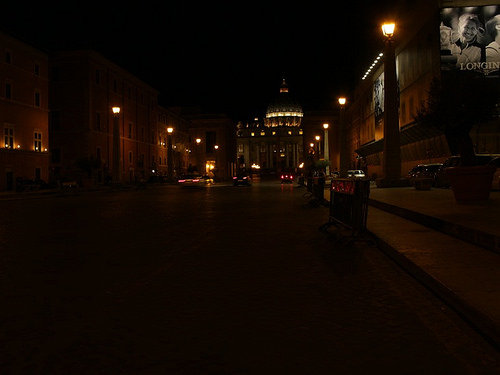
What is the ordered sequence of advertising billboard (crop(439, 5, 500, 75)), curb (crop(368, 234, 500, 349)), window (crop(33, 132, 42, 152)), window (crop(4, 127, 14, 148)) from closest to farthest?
1. curb (crop(368, 234, 500, 349))
2. advertising billboard (crop(439, 5, 500, 75))
3. window (crop(4, 127, 14, 148))
4. window (crop(33, 132, 42, 152))

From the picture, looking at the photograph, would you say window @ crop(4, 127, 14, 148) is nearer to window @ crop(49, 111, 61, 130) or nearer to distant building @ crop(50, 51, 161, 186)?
distant building @ crop(50, 51, 161, 186)

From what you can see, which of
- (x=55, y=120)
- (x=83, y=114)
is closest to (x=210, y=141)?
(x=55, y=120)

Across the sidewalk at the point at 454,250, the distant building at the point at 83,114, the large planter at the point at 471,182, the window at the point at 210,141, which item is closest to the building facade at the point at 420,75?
the large planter at the point at 471,182

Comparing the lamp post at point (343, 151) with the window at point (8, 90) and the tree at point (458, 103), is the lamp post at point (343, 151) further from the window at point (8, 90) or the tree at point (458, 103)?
the window at point (8, 90)

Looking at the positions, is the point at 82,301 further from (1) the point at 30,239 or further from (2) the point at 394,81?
(2) the point at 394,81

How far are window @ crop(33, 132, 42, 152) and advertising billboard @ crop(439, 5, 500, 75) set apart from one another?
118 feet

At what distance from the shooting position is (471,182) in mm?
16328

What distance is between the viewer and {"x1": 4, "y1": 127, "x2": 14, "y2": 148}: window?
46.6 meters

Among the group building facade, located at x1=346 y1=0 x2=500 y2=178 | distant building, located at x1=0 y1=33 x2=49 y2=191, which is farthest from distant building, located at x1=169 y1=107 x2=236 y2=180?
distant building, located at x1=0 y1=33 x2=49 y2=191

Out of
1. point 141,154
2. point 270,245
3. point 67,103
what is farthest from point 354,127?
point 270,245

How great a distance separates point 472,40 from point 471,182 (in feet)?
88.2

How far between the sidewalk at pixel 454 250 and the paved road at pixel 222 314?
0.67 feet

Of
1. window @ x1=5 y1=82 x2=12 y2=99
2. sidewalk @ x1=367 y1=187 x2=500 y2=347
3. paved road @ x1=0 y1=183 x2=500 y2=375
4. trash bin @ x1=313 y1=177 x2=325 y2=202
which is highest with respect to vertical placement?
window @ x1=5 y1=82 x2=12 y2=99

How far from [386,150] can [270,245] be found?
722 inches
